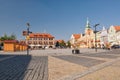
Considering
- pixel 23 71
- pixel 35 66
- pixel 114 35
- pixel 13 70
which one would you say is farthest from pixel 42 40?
pixel 23 71

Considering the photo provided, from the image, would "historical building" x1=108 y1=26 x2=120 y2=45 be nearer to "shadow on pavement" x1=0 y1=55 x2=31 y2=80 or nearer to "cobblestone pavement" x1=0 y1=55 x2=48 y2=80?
"shadow on pavement" x1=0 y1=55 x2=31 y2=80

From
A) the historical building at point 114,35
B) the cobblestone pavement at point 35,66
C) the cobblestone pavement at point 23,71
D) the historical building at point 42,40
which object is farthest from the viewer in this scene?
the historical building at point 42,40

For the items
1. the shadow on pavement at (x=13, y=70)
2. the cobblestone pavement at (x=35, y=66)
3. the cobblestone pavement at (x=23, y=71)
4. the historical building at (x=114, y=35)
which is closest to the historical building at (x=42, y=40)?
the historical building at (x=114, y=35)

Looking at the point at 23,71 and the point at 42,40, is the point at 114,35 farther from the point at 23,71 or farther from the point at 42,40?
the point at 23,71

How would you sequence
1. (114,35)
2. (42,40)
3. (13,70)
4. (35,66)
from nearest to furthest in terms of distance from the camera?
(13,70) < (35,66) < (114,35) < (42,40)

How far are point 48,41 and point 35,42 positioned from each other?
10752 mm

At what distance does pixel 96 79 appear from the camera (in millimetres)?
9383

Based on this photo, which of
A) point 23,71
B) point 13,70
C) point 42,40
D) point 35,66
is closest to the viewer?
point 23,71

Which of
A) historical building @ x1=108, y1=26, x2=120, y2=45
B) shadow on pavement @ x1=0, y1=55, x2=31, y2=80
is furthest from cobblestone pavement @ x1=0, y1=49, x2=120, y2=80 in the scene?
historical building @ x1=108, y1=26, x2=120, y2=45

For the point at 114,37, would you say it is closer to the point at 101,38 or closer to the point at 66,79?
the point at 101,38

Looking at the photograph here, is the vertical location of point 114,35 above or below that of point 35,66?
above

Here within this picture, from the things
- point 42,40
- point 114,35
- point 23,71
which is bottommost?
point 23,71

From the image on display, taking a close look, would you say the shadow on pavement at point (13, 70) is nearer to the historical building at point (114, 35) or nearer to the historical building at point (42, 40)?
the historical building at point (114, 35)

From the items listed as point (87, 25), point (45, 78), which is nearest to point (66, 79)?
point (45, 78)
